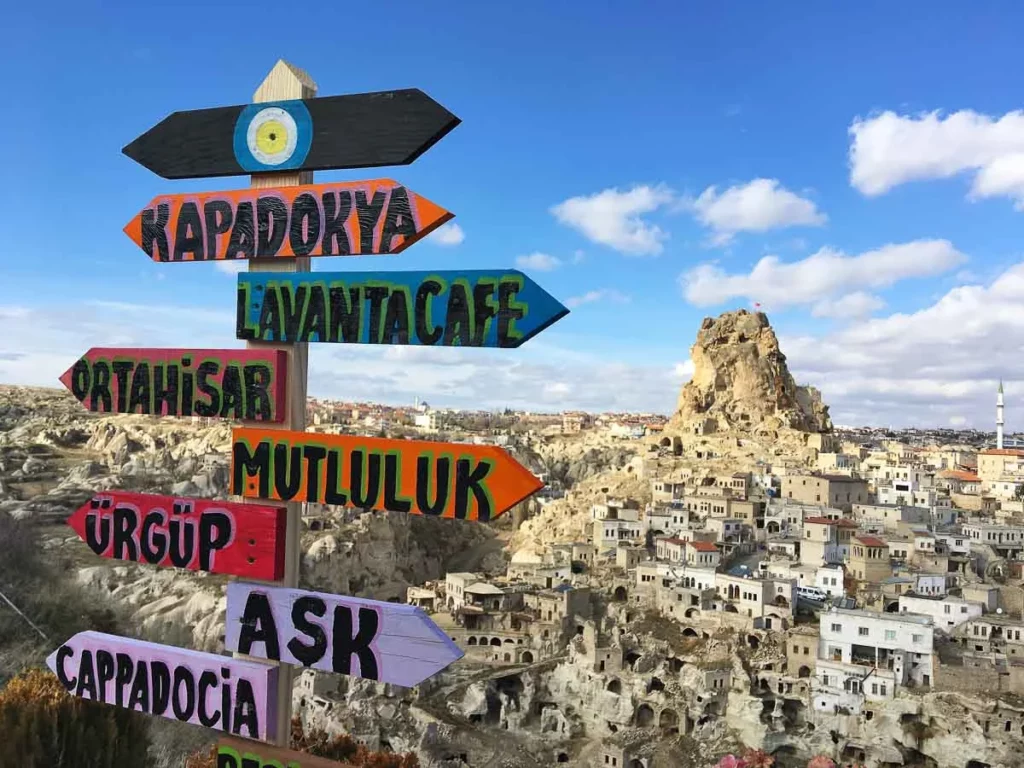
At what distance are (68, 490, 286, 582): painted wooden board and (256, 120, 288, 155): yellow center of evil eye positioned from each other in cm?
203

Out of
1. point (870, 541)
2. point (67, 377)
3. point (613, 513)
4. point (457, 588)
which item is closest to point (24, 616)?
point (67, 377)

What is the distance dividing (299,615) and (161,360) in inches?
67.0

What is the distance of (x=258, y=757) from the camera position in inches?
160

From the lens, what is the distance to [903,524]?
1422 inches

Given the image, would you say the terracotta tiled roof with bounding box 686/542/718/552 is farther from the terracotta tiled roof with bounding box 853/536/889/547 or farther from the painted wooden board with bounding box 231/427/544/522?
the painted wooden board with bounding box 231/427/544/522

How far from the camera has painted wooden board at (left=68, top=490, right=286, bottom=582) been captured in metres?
4.18

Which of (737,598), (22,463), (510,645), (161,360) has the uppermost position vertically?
(161,360)

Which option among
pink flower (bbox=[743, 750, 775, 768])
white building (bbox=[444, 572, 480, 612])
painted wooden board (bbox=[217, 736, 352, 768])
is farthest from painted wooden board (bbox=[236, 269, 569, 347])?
white building (bbox=[444, 572, 480, 612])

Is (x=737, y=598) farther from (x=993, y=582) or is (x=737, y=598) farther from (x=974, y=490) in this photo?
(x=974, y=490)

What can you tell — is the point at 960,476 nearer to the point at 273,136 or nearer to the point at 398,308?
the point at 398,308

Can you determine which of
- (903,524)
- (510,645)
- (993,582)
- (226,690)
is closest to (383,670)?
(226,690)

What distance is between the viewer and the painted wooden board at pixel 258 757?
3990 mm

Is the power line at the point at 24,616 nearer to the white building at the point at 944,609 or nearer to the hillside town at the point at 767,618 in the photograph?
the hillside town at the point at 767,618

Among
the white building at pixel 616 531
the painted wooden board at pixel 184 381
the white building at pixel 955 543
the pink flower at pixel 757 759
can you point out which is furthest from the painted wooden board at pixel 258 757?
the white building at pixel 955 543
